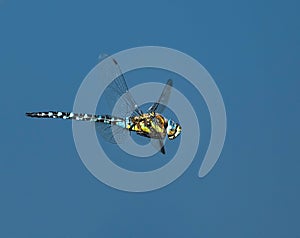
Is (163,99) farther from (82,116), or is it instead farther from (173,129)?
(82,116)

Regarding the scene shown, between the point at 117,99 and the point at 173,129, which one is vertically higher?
the point at 117,99

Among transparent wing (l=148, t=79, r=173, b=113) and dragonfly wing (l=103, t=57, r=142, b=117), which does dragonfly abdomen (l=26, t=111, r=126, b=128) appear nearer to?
dragonfly wing (l=103, t=57, r=142, b=117)

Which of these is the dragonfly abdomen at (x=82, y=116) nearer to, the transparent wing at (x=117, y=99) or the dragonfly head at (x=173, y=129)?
the transparent wing at (x=117, y=99)

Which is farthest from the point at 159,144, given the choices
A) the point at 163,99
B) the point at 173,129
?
the point at 163,99

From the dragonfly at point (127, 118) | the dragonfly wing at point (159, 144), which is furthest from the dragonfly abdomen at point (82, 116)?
the dragonfly wing at point (159, 144)

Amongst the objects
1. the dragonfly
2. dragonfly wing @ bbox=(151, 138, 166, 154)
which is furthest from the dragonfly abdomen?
dragonfly wing @ bbox=(151, 138, 166, 154)

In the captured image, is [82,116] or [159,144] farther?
[82,116]

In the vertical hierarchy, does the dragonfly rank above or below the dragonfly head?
above
